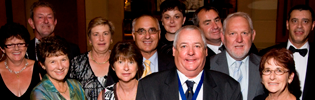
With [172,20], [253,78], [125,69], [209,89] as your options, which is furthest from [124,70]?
[172,20]

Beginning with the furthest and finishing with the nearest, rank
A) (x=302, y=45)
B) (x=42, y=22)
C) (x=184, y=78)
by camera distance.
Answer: (x=42, y=22) → (x=302, y=45) → (x=184, y=78)

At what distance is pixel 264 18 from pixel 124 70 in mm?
4475

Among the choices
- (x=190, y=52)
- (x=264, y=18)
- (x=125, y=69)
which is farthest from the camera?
(x=264, y=18)

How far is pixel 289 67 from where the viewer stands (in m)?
2.32

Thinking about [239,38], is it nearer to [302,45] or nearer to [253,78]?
[253,78]

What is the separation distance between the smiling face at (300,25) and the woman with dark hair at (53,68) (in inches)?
103

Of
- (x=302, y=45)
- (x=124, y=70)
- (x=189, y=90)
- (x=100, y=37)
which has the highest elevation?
(x=100, y=37)

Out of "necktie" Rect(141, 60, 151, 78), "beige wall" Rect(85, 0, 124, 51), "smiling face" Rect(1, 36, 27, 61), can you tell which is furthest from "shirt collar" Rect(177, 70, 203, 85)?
"beige wall" Rect(85, 0, 124, 51)

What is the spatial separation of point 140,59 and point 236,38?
1.01 meters

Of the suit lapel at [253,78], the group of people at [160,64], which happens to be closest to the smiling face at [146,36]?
the group of people at [160,64]

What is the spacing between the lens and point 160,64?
317cm

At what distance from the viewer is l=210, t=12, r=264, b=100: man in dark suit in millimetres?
2744

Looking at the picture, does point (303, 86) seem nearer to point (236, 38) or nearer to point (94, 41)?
point (236, 38)

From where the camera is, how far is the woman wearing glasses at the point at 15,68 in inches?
111
